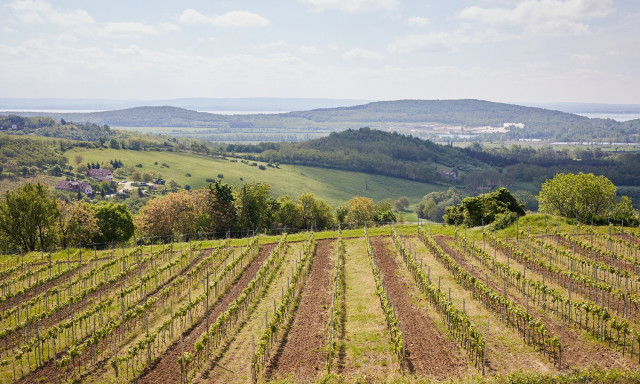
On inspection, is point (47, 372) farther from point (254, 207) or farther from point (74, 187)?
point (74, 187)

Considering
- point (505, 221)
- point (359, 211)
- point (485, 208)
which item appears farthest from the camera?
point (359, 211)

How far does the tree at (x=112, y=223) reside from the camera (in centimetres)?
5728

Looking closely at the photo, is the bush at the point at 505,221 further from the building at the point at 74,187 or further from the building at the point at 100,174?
the building at the point at 100,174

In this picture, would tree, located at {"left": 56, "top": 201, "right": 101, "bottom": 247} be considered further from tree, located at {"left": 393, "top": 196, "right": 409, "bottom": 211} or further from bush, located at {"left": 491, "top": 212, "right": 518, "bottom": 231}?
tree, located at {"left": 393, "top": 196, "right": 409, "bottom": 211}

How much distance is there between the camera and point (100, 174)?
173 metres

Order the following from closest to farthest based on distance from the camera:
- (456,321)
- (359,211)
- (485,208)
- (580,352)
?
1. (580,352)
2. (456,321)
3. (485,208)
4. (359,211)

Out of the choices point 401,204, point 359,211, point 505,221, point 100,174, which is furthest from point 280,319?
point 100,174

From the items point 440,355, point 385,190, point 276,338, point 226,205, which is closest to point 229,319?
point 276,338

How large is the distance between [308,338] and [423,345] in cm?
619

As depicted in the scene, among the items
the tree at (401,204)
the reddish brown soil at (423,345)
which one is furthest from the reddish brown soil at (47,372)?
the tree at (401,204)

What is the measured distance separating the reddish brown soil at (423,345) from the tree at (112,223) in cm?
3824

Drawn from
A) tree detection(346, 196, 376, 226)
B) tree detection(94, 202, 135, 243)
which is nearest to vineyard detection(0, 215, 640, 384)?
tree detection(94, 202, 135, 243)

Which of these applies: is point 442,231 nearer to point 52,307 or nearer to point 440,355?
point 440,355

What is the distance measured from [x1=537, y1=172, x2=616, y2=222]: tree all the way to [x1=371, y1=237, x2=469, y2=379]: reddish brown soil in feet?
117
